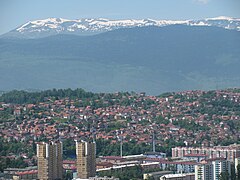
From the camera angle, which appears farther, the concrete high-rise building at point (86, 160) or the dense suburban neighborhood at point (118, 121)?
the dense suburban neighborhood at point (118, 121)

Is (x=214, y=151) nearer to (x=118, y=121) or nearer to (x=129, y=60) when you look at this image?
(x=118, y=121)

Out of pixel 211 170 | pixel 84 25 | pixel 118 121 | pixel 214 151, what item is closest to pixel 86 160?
pixel 211 170

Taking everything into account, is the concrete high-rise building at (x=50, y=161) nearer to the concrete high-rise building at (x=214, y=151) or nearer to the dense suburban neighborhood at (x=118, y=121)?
the dense suburban neighborhood at (x=118, y=121)

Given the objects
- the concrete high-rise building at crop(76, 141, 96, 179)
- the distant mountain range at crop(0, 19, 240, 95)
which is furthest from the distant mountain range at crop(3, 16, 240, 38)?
the concrete high-rise building at crop(76, 141, 96, 179)

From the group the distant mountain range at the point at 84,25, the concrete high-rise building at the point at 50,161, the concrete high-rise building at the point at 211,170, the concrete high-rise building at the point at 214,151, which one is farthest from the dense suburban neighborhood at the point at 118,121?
the distant mountain range at the point at 84,25

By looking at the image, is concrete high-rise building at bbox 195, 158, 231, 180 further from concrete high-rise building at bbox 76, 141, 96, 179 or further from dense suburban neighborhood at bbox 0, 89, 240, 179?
dense suburban neighborhood at bbox 0, 89, 240, 179

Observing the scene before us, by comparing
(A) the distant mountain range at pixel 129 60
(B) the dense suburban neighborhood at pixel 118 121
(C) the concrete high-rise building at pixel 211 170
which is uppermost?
(A) the distant mountain range at pixel 129 60
